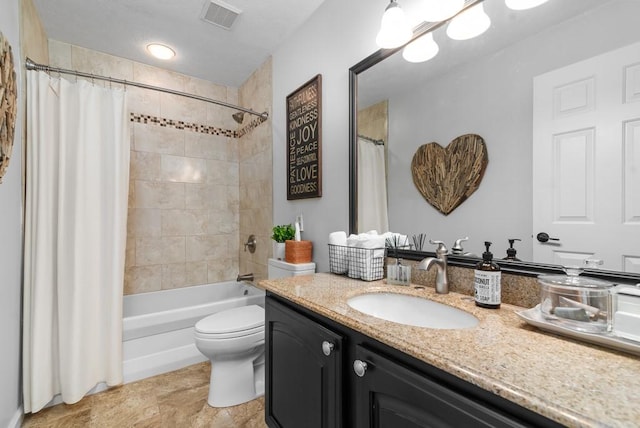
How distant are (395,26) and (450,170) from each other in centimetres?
65

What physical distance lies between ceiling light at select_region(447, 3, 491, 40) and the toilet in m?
1.40

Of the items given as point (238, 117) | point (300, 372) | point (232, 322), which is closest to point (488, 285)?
point (300, 372)

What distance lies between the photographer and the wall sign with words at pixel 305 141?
1892 mm

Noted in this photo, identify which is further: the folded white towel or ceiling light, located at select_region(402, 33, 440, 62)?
the folded white towel

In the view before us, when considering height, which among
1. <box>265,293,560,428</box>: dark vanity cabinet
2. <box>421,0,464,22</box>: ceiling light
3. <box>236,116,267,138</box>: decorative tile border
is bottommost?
<box>265,293,560,428</box>: dark vanity cabinet

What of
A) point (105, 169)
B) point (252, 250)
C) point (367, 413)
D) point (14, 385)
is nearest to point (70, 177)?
point (105, 169)

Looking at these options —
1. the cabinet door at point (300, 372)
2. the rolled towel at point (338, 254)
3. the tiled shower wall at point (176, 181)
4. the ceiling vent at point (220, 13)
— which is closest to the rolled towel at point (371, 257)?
the rolled towel at point (338, 254)

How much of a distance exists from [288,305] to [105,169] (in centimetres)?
165

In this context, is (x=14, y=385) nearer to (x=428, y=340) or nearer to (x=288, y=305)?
(x=288, y=305)

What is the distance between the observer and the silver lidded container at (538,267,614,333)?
68 centimetres

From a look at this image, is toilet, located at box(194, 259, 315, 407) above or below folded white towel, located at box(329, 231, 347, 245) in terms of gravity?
below

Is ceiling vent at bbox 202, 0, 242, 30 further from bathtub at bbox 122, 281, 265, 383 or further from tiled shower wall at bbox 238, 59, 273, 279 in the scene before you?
bathtub at bbox 122, 281, 265, 383

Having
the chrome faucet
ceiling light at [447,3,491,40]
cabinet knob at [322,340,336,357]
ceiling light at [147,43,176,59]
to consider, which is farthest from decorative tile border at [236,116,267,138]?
cabinet knob at [322,340,336,357]

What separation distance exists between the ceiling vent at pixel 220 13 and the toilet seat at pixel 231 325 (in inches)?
79.0
